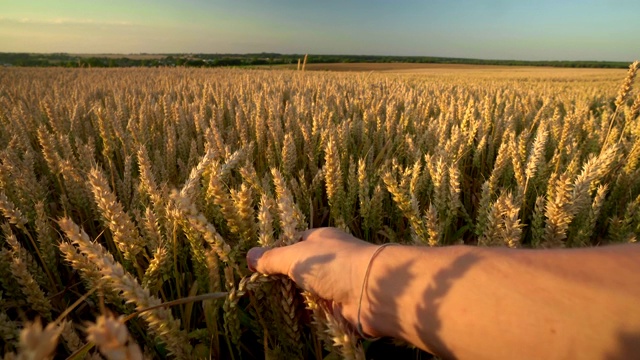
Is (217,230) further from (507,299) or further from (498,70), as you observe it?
(498,70)

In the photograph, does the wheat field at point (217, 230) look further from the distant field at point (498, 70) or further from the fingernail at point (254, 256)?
the distant field at point (498, 70)

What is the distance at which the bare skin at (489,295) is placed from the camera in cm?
51

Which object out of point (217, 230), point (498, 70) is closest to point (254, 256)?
point (217, 230)

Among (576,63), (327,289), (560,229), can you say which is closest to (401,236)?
(560,229)

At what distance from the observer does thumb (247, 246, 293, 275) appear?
0.78 meters

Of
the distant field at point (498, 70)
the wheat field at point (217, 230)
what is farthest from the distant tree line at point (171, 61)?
the wheat field at point (217, 230)

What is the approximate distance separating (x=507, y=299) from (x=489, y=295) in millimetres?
26

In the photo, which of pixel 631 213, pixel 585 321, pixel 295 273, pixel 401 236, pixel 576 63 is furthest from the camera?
pixel 576 63

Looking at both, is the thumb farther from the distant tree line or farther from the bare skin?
the distant tree line

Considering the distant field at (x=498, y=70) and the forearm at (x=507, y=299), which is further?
the distant field at (x=498, y=70)

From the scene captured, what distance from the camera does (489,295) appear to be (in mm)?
593

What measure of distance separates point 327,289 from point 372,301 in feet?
0.34

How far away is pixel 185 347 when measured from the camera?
680mm

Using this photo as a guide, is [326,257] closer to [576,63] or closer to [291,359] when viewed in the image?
[291,359]
